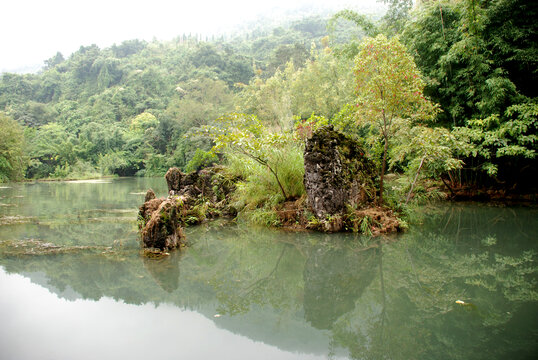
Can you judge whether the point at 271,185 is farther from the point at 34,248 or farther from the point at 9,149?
the point at 9,149

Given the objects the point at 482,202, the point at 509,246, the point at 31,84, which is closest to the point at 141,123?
the point at 31,84

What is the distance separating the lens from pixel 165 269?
155 inches

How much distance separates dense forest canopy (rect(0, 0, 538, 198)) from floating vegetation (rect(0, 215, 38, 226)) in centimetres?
430

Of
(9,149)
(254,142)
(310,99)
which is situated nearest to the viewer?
(254,142)

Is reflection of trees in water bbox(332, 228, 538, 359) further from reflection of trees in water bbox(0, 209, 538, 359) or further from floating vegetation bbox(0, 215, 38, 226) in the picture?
floating vegetation bbox(0, 215, 38, 226)

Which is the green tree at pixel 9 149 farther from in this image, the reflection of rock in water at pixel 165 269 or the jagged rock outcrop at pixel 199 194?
the reflection of rock in water at pixel 165 269

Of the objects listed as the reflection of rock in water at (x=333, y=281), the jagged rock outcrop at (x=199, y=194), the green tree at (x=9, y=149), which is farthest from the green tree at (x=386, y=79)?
the green tree at (x=9, y=149)

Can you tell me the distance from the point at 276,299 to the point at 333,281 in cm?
76

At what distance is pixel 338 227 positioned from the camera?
5996mm

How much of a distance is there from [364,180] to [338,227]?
1274 millimetres

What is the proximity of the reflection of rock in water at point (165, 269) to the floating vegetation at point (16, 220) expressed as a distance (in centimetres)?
451

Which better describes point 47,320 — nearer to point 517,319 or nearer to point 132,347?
point 132,347

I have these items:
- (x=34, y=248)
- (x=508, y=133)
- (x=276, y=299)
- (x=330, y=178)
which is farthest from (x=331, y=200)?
(x=508, y=133)

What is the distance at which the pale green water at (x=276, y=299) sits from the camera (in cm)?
225
